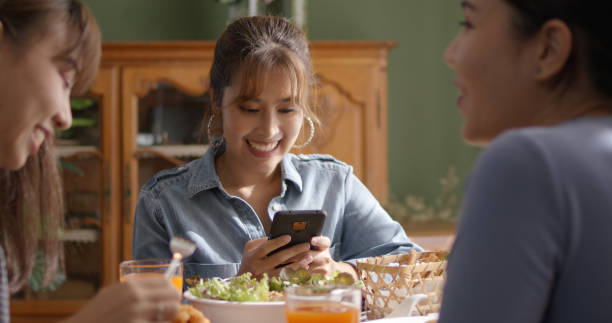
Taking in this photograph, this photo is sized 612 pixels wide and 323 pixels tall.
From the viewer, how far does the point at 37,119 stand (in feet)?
2.85

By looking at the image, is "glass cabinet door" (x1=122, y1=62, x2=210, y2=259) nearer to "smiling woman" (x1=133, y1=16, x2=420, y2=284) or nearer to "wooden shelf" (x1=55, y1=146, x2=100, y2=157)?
"wooden shelf" (x1=55, y1=146, x2=100, y2=157)

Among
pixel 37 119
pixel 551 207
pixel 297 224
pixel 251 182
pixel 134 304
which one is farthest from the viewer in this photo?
pixel 251 182

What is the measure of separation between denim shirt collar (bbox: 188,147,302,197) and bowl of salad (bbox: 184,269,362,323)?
49 centimetres

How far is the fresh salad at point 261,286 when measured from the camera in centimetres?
102

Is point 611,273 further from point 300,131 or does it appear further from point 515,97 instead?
point 300,131

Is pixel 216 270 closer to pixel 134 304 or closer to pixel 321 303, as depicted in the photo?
pixel 321 303

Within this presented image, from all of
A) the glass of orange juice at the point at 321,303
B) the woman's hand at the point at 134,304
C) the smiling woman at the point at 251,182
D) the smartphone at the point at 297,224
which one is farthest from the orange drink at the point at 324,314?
the smiling woman at the point at 251,182

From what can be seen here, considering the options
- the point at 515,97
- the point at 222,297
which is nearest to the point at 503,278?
the point at 515,97

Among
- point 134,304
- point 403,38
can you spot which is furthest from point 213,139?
point 403,38

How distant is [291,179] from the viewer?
5.40 feet

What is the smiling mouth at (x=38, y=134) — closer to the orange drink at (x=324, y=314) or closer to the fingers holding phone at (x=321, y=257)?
the orange drink at (x=324, y=314)

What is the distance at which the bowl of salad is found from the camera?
3.28ft

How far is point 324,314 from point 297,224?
38 cm

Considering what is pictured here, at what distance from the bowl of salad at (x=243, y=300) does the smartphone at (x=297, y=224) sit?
164 mm
